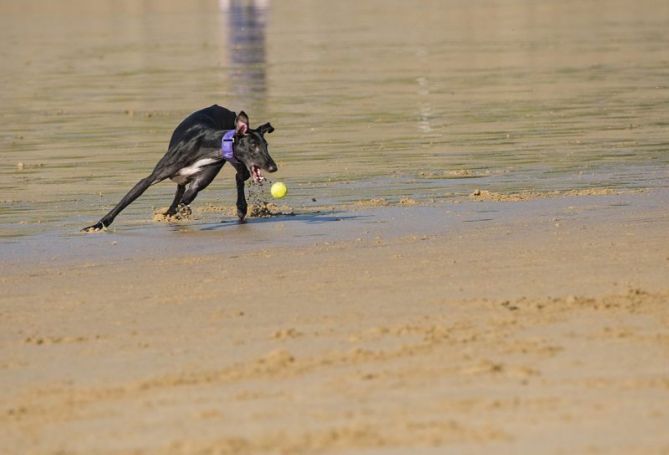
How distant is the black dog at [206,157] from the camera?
512 inches

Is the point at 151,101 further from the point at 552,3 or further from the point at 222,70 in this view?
the point at 552,3

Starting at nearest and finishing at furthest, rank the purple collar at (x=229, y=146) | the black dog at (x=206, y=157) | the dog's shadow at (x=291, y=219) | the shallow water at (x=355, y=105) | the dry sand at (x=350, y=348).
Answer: the dry sand at (x=350, y=348)
the dog's shadow at (x=291, y=219)
the black dog at (x=206, y=157)
the purple collar at (x=229, y=146)
the shallow water at (x=355, y=105)

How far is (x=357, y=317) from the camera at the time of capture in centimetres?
862

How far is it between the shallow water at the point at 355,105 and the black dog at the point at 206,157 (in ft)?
1.35

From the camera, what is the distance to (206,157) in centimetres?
1348

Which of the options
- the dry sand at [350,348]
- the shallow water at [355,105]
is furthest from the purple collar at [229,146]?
the dry sand at [350,348]

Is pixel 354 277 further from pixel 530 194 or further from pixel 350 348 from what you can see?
pixel 530 194

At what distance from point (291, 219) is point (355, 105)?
9.63 metres

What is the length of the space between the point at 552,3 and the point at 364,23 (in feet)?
38.7

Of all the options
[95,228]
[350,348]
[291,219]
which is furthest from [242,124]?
[350,348]

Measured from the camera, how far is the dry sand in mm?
6336

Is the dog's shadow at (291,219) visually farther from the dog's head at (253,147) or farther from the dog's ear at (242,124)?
the dog's ear at (242,124)

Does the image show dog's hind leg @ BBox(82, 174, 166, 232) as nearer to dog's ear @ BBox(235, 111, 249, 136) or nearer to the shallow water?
the shallow water

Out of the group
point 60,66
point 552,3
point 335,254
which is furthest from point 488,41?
point 335,254
